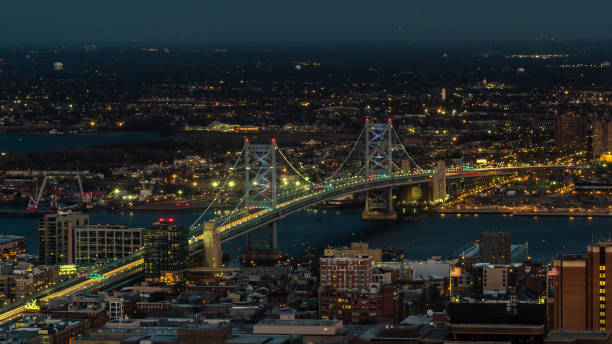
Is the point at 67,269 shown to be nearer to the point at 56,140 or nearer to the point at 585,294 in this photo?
the point at 585,294

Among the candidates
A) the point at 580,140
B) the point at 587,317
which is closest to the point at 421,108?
the point at 580,140

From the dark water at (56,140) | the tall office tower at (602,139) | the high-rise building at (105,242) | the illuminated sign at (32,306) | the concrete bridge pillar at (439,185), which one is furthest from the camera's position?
the dark water at (56,140)

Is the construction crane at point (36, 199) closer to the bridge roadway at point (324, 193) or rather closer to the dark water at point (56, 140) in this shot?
the bridge roadway at point (324, 193)

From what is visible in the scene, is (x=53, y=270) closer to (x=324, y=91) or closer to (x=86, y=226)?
(x=86, y=226)

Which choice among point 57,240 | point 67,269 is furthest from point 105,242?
point 67,269

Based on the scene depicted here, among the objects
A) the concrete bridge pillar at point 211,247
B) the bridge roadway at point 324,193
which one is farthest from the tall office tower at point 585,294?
the bridge roadway at point 324,193

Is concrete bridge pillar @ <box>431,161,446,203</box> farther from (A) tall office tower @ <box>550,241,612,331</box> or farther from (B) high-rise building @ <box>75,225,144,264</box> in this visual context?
(A) tall office tower @ <box>550,241,612,331</box>

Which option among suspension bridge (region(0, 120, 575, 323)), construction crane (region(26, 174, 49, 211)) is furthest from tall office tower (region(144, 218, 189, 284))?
construction crane (region(26, 174, 49, 211))
